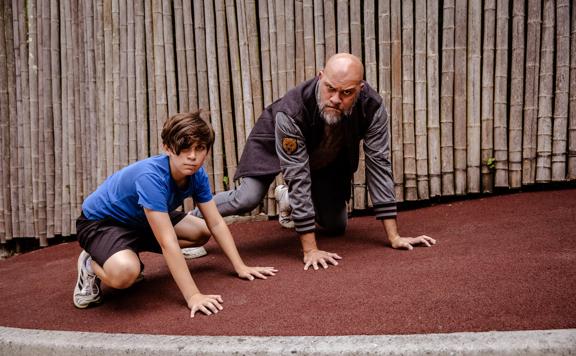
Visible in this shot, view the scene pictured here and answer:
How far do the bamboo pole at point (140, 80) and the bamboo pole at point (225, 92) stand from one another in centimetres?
66

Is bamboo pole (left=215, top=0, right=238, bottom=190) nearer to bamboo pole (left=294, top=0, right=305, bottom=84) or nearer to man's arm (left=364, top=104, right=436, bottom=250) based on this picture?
bamboo pole (left=294, top=0, right=305, bottom=84)

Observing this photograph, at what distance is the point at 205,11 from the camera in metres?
4.07

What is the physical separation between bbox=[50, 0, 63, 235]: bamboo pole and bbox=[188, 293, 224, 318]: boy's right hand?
2865 mm

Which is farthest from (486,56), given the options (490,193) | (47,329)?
(47,329)

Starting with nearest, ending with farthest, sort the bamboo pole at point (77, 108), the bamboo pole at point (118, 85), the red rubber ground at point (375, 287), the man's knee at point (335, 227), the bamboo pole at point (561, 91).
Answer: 1. the red rubber ground at point (375, 287)
2. the man's knee at point (335, 227)
3. the bamboo pole at point (561, 91)
4. the bamboo pole at point (118, 85)
5. the bamboo pole at point (77, 108)

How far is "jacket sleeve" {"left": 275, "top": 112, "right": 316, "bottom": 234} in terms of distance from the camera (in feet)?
9.27

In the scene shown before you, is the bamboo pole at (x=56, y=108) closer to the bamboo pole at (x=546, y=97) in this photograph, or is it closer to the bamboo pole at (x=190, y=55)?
the bamboo pole at (x=190, y=55)

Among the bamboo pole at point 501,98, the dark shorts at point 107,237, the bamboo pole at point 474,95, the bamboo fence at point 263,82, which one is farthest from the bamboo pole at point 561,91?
the dark shorts at point 107,237

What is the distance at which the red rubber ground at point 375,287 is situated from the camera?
77.4 inches

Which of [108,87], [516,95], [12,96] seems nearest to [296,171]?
[516,95]

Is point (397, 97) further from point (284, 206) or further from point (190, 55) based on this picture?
point (190, 55)

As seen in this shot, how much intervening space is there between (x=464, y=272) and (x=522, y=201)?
1.53 metres

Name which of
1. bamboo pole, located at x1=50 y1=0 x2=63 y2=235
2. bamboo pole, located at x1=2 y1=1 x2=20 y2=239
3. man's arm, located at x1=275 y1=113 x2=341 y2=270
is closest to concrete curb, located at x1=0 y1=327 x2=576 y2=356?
man's arm, located at x1=275 y1=113 x2=341 y2=270

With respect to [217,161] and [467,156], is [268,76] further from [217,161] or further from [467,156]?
[467,156]
